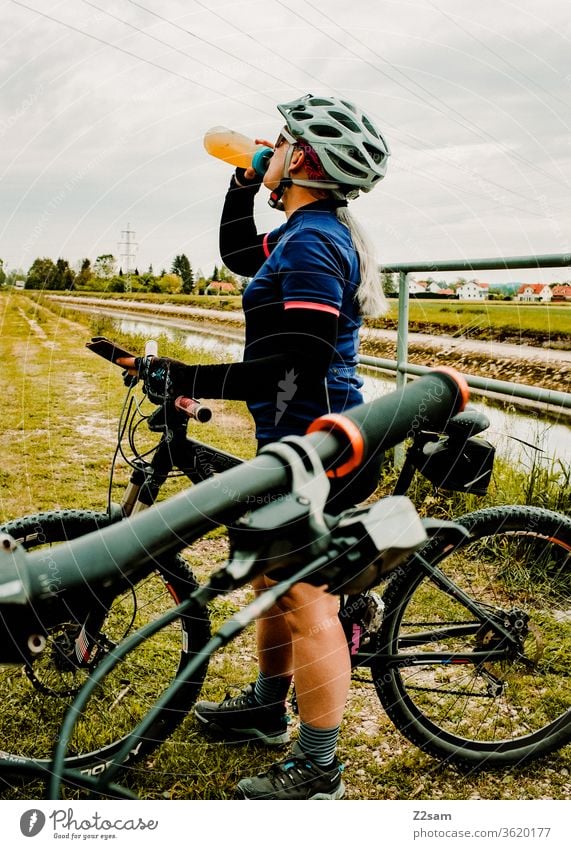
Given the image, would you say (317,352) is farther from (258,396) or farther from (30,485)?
(30,485)

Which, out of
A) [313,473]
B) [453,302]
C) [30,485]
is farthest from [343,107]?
[30,485]

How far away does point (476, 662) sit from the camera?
149cm

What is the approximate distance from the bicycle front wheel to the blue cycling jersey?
1.32ft

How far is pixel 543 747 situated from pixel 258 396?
0.93 m

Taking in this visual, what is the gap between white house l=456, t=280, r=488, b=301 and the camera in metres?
2.03

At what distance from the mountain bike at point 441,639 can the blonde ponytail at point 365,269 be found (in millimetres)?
248

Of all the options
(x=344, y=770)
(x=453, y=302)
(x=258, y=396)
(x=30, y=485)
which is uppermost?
(x=453, y=302)

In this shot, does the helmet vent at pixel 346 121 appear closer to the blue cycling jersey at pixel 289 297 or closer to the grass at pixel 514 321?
the blue cycling jersey at pixel 289 297

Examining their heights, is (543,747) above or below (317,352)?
below

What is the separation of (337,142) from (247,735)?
3.80 feet

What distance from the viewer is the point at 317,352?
1.04 m
